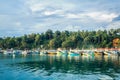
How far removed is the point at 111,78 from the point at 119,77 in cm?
222

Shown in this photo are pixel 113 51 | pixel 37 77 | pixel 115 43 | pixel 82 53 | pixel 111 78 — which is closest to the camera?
pixel 111 78

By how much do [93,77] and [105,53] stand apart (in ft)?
335

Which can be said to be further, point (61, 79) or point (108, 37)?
point (108, 37)

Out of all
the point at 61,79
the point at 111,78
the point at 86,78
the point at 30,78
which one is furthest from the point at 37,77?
the point at 111,78

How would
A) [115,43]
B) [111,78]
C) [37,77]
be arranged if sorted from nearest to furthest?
[111,78] < [37,77] < [115,43]

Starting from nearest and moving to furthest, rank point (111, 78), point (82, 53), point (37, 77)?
point (111, 78) → point (37, 77) → point (82, 53)

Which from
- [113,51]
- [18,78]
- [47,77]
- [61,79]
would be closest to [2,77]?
[18,78]

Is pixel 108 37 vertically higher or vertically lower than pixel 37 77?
higher

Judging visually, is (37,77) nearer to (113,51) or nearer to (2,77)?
(2,77)

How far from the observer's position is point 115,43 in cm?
19175

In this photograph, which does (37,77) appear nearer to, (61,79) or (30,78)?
(30,78)

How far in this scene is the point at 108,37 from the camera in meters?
198

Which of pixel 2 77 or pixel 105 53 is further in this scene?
pixel 105 53

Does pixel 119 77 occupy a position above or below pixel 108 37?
below
